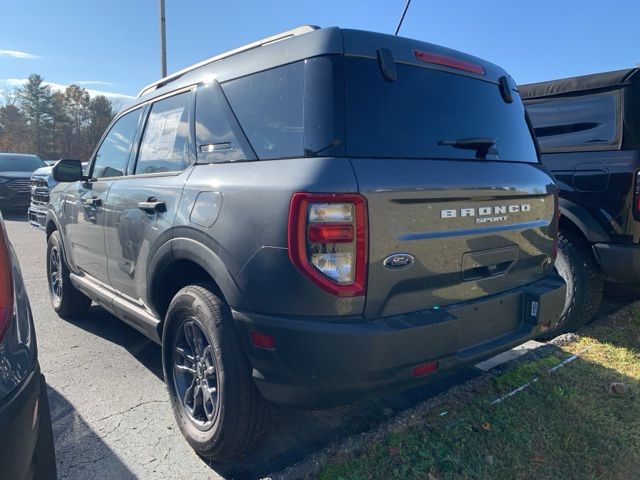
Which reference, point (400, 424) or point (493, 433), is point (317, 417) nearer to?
point (400, 424)

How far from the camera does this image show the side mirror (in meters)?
3.69

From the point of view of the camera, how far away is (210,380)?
94.2 inches

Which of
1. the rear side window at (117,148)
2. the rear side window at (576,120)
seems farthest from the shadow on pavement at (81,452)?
the rear side window at (576,120)

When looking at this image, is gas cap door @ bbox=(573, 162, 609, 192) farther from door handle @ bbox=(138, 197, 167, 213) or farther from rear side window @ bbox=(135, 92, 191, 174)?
door handle @ bbox=(138, 197, 167, 213)

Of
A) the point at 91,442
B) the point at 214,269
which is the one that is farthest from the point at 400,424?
the point at 91,442

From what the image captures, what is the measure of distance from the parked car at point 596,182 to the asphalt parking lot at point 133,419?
1420 mm

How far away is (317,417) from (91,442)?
4.18 feet

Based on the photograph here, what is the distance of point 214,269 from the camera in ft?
7.03

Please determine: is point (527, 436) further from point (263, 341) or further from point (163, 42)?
point (163, 42)

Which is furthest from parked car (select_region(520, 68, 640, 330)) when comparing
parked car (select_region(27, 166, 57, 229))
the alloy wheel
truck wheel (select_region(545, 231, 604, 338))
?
parked car (select_region(27, 166, 57, 229))

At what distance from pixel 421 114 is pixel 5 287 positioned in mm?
1835

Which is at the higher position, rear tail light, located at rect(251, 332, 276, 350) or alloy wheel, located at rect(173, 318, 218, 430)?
rear tail light, located at rect(251, 332, 276, 350)

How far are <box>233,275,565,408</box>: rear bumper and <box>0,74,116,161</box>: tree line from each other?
52621mm

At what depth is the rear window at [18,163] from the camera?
1355 cm
